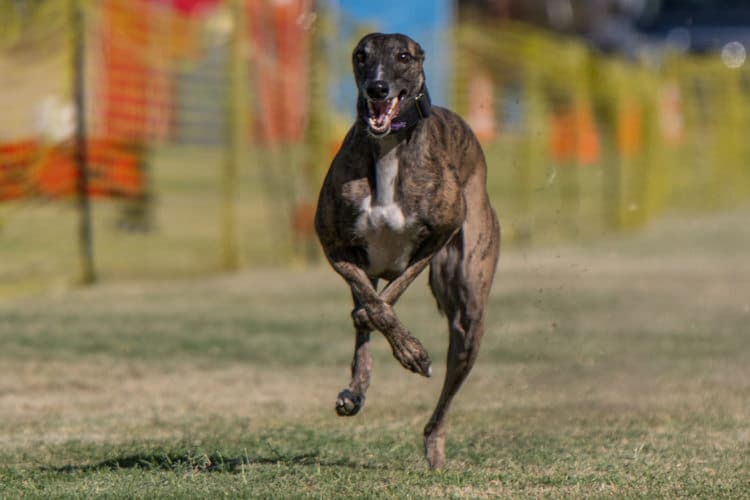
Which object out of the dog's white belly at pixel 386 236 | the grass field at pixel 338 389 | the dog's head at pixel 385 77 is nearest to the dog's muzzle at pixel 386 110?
the dog's head at pixel 385 77

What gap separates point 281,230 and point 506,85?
225 inches

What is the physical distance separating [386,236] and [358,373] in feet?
1.70

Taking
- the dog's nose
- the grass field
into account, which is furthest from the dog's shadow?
the dog's nose

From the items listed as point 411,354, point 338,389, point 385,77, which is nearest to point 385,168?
point 385,77

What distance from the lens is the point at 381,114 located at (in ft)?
15.9

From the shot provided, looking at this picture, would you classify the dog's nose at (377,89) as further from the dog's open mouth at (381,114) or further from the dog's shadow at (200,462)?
the dog's shadow at (200,462)

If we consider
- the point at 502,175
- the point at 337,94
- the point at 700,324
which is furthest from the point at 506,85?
the point at 700,324

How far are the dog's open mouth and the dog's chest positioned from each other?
6.7 inches

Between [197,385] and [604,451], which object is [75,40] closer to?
[197,385]

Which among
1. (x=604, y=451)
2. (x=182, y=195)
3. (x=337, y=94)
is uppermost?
(x=337, y=94)

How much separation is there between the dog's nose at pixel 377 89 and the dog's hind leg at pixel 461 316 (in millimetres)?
806

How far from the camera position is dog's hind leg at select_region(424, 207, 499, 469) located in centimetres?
533

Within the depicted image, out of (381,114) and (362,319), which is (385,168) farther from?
(362,319)

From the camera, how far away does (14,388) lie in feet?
23.8
